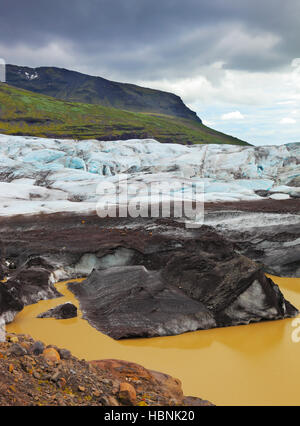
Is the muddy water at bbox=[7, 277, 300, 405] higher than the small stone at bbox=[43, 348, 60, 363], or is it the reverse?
the small stone at bbox=[43, 348, 60, 363]

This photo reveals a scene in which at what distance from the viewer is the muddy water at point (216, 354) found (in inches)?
320

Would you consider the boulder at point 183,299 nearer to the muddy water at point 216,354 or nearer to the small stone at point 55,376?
the muddy water at point 216,354

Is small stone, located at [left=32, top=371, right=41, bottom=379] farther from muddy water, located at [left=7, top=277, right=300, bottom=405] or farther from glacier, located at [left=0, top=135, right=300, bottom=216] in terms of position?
glacier, located at [left=0, top=135, right=300, bottom=216]

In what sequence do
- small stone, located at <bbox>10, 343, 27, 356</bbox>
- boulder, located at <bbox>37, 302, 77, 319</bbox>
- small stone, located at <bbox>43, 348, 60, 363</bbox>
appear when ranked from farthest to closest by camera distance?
1. boulder, located at <bbox>37, 302, 77, 319</bbox>
2. small stone, located at <bbox>43, 348, 60, 363</bbox>
3. small stone, located at <bbox>10, 343, 27, 356</bbox>

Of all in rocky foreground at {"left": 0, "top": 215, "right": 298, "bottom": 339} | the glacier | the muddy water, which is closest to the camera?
the muddy water

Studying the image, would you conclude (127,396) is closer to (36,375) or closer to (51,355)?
(36,375)

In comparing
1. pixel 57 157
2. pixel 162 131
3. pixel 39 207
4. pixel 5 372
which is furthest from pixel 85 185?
pixel 162 131

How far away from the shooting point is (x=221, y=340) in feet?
35.8

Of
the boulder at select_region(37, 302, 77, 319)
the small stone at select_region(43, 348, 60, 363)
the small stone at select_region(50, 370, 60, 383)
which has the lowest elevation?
the boulder at select_region(37, 302, 77, 319)

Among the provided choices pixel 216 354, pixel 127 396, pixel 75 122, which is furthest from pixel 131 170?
pixel 75 122

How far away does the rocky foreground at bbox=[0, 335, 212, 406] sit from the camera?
231 inches

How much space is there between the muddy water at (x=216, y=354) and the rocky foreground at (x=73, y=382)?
1.19 meters

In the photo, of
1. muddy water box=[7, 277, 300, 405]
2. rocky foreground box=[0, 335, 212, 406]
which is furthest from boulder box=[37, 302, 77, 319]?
rocky foreground box=[0, 335, 212, 406]

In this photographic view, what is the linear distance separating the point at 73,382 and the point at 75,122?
117597mm
